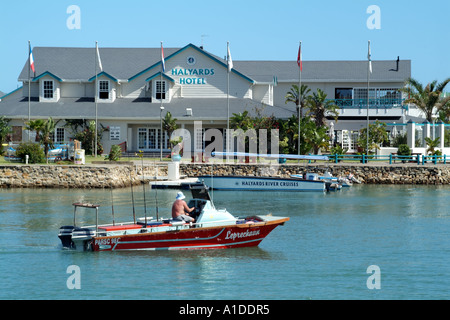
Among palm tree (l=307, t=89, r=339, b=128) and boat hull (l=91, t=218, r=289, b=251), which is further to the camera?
palm tree (l=307, t=89, r=339, b=128)

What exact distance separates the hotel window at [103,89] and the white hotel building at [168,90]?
86mm

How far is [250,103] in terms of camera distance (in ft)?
196

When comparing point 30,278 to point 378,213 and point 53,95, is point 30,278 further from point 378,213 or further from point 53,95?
point 53,95

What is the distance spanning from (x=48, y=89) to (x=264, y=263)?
4338 centimetres

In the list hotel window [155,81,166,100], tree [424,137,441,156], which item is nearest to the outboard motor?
tree [424,137,441,156]

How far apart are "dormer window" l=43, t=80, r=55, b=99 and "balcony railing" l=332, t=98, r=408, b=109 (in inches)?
1001

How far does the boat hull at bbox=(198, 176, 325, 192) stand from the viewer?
152 ft

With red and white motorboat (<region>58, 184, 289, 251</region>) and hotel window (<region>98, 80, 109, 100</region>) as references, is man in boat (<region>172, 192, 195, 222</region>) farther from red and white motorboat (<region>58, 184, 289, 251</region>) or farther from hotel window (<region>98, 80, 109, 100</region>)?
hotel window (<region>98, 80, 109, 100</region>)

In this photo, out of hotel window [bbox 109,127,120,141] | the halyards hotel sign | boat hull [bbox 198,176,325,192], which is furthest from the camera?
the halyards hotel sign

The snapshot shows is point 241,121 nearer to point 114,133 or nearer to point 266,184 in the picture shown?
point 266,184

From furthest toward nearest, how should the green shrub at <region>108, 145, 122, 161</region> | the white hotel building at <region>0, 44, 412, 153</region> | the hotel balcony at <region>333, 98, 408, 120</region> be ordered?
the hotel balcony at <region>333, 98, 408, 120</region> < the white hotel building at <region>0, 44, 412, 153</region> < the green shrub at <region>108, 145, 122, 161</region>

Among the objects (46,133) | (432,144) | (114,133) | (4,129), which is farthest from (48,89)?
(432,144)

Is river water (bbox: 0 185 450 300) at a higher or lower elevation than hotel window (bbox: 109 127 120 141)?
lower

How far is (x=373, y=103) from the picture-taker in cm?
6594
